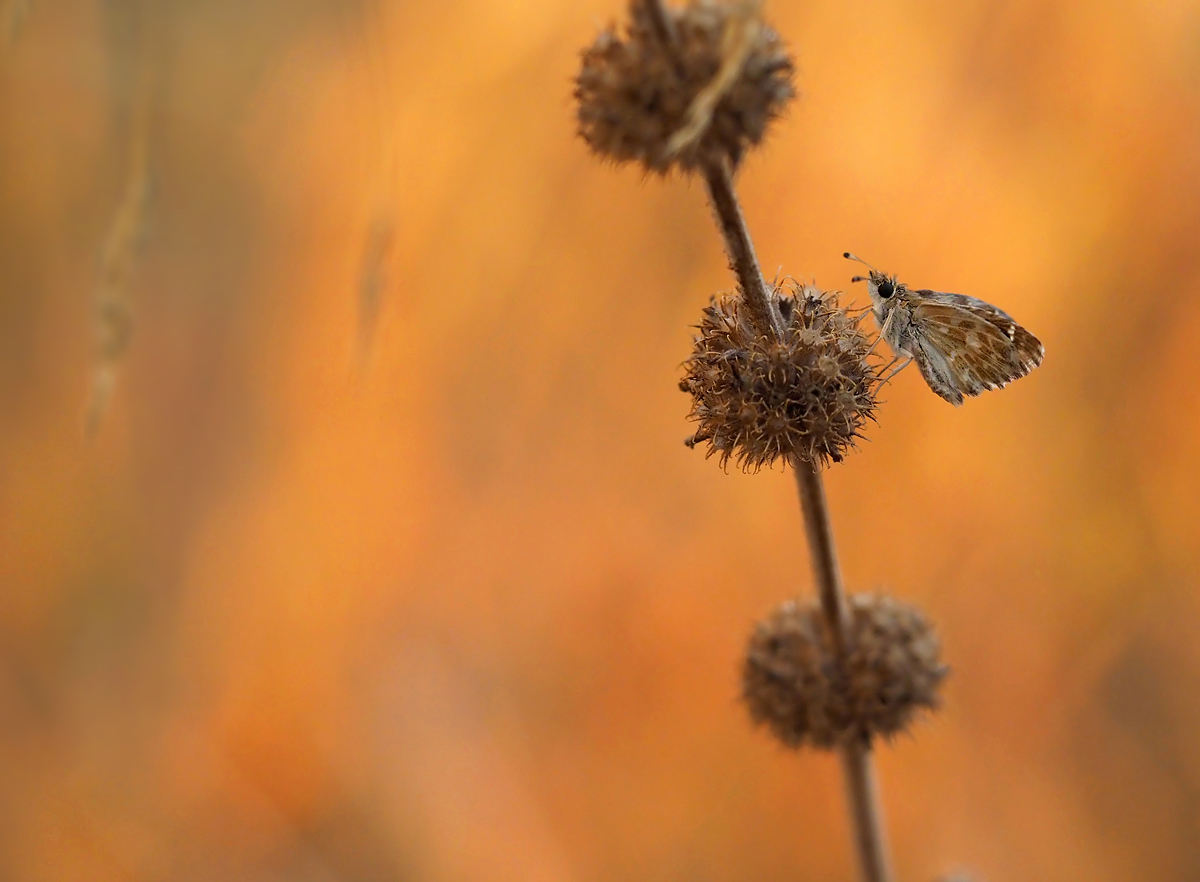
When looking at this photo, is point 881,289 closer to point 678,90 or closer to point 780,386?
point 780,386

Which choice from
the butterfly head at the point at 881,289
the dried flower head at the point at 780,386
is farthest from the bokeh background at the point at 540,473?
the dried flower head at the point at 780,386

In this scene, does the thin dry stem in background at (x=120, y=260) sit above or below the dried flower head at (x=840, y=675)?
above

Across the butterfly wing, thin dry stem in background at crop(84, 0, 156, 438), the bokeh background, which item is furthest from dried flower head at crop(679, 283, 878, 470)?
the bokeh background

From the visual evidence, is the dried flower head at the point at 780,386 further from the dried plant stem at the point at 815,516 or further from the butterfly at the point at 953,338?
the butterfly at the point at 953,338

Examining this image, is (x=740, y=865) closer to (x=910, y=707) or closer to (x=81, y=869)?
(x=910, y=707)

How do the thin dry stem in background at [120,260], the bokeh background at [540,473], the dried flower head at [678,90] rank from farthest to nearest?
1. the bokeh background at [540,473]
2. the thin dry stem in background at [120,260]
3. the dried flower head at [678,90]

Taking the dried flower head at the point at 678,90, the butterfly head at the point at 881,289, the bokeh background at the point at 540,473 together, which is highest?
the bokeh background at the point at 540,473

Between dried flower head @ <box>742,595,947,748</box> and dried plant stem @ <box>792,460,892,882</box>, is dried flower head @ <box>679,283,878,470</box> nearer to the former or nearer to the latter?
dried plant stem @ <box>792,460,892,882</box>
